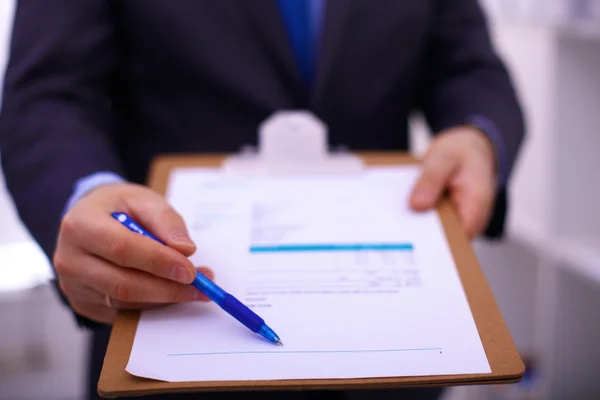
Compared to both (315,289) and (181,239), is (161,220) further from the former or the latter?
(315,289)

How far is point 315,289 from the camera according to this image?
0.46 meters

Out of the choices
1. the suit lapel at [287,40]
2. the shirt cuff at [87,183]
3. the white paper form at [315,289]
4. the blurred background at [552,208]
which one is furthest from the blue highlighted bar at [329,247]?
the blurred background at [552,208]

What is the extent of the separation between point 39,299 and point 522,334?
4.49ft

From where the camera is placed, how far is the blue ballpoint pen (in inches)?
16.3

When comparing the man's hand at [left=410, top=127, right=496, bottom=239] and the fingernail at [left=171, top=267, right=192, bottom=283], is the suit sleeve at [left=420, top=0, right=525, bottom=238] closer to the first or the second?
the man's hand at [left=410, top=127, right=496, bottom=239]

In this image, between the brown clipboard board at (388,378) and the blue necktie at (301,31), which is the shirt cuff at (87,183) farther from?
the blue necktie at (301,31)

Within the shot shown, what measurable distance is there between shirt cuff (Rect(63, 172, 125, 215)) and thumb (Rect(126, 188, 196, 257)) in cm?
6

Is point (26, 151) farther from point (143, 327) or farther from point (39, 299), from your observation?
point (39, 299)

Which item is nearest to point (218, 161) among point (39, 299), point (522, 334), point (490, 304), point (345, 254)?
point (345, 254)

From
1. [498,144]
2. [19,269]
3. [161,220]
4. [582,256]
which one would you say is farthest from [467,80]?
[19,269]

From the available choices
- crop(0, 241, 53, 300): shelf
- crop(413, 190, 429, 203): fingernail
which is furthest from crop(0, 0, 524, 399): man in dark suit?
crop(0, 241, 53, 300): shelf

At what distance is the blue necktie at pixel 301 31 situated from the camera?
70 centimetres

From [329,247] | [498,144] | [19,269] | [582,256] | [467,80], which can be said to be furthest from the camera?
[19,269]

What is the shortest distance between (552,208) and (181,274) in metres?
1.03
